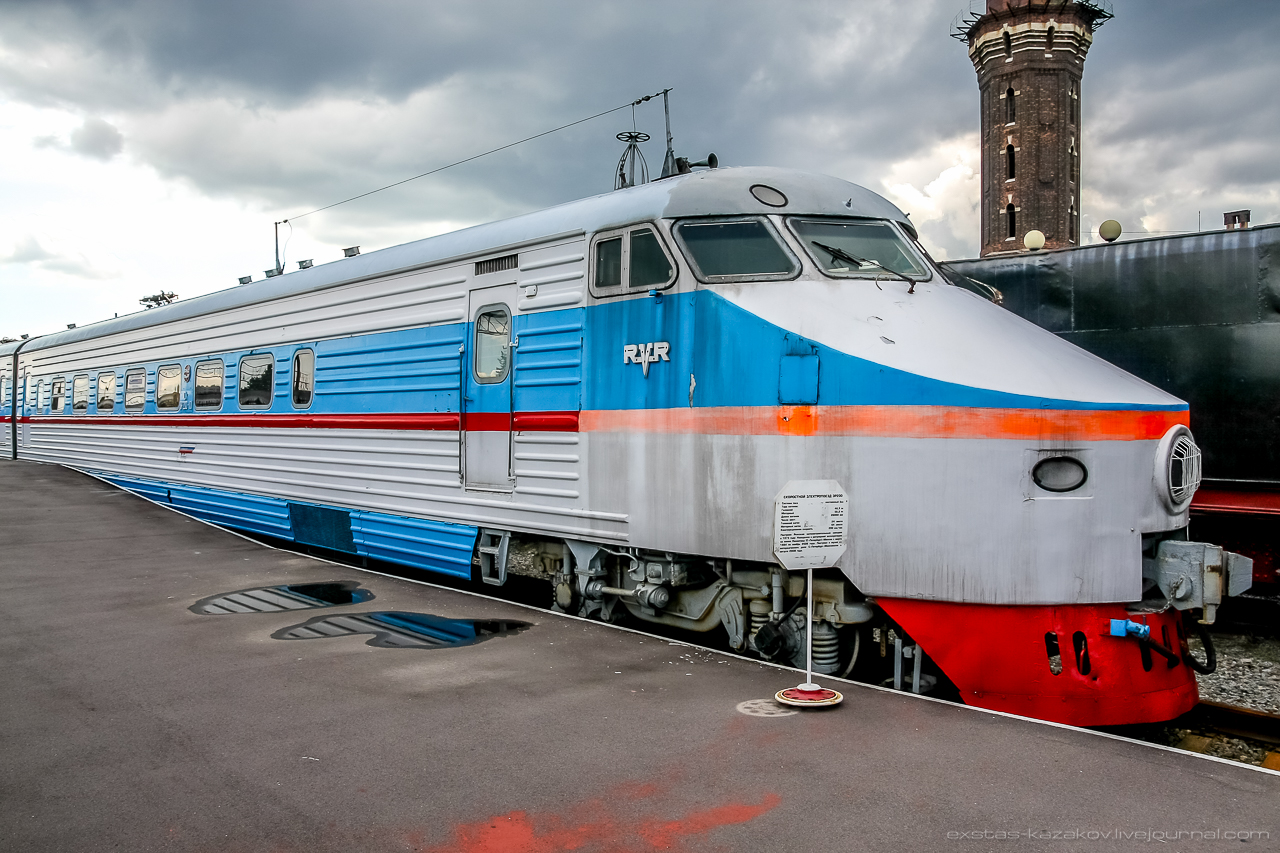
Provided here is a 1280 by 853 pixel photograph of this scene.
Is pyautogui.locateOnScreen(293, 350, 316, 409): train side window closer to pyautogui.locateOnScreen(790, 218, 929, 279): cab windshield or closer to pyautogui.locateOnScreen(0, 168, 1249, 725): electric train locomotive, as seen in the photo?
pyautogui.locateOnScreen(0, 168, 1249, 725): electric train locomotive

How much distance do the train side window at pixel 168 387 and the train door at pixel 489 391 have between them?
7.40m

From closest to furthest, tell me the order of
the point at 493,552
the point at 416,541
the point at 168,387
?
the point at 493,552
the point at 416,541
the point at 168,387

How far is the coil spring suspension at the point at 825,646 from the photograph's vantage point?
5.60 meters

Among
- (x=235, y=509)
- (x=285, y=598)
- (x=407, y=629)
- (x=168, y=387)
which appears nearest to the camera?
(x=407, y=629)

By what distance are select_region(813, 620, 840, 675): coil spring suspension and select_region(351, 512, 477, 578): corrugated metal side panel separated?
3.39 metres

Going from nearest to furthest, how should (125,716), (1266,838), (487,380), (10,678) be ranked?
1. (1266,838)
2. (125,716)
3. (10,678)
4. (487,380)

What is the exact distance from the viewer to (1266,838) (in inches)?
134

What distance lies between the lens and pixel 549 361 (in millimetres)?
7133

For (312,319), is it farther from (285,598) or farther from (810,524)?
(810,524)

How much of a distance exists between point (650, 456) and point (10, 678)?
162 inches

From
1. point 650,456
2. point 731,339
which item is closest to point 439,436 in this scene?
point 650,456

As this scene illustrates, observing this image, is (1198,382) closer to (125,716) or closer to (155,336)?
(125,716)

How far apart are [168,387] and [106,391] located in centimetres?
313

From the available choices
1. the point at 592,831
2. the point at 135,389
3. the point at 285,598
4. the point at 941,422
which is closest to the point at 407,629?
the point at 285,598
